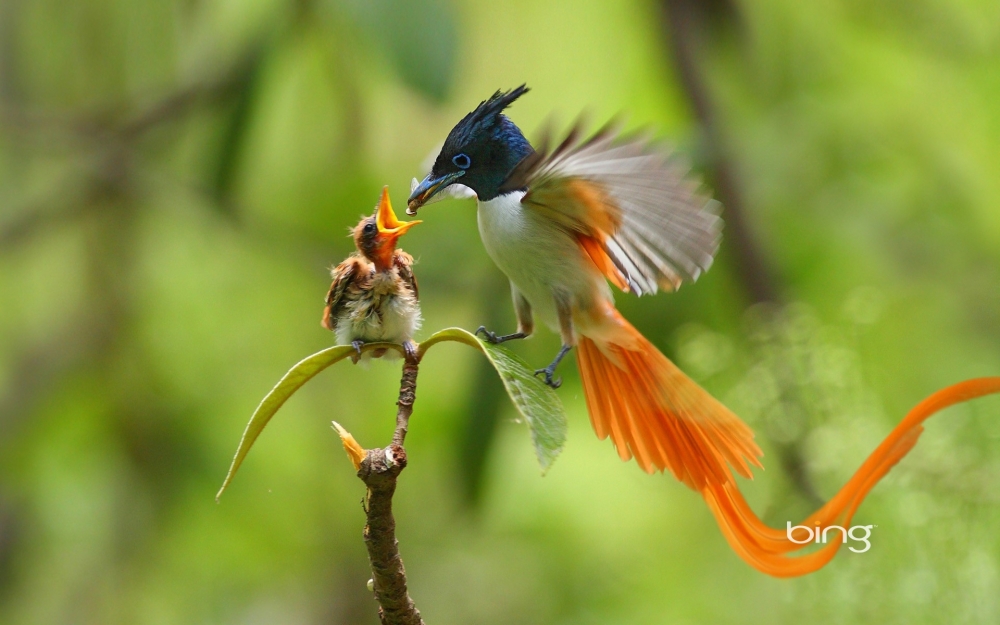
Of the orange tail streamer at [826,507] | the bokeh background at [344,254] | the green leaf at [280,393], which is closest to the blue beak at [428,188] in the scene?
the green leaf at [280,393]

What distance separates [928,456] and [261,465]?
167 cm

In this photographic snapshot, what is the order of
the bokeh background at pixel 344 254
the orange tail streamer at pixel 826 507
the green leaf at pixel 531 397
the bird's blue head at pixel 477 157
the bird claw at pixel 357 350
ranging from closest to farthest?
the green leaf at pixel 531 397 < the orange tail streamer at pixel 826 507 < the bird claw at pixel 357 350 < the bird's blue head at pixel 477 157 < the bokeh background at pixel 344 254

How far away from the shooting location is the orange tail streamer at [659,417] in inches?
40.1

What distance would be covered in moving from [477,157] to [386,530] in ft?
1.49

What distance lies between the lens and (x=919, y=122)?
259 centimetres

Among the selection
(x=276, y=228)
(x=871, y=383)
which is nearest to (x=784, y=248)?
(x=871, y=383)

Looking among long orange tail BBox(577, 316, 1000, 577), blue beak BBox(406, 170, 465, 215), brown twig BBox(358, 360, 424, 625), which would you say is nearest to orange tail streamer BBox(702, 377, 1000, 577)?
long orange tail BBox(577, 316, 1000, 577)

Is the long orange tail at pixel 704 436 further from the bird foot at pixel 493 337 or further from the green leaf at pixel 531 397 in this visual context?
the green leaf at pixel 531 397

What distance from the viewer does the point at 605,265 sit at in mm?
1107

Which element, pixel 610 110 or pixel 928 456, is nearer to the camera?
pixel 928 456

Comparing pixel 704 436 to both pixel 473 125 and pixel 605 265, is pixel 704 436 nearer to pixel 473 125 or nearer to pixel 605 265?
pixel 605 265

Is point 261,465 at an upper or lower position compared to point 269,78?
lower

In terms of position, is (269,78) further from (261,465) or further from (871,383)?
(871,383)

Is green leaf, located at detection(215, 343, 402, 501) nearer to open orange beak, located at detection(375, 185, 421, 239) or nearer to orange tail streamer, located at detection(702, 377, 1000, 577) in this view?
open orange beak, located at detection(375, 185, 421, 239)
